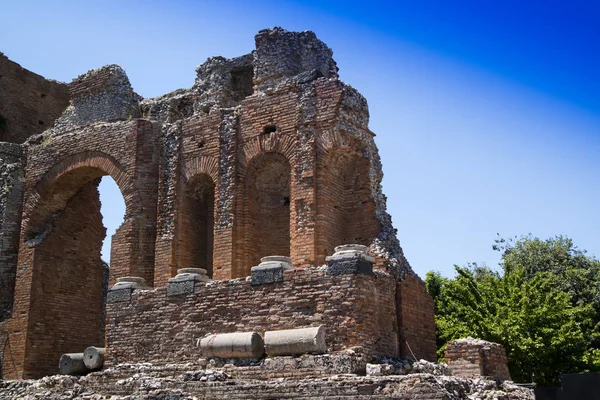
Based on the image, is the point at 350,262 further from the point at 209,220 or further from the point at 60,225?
the point at 60,225

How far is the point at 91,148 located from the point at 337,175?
6433mm

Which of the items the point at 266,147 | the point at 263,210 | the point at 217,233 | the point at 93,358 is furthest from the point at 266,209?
the point at 93,358

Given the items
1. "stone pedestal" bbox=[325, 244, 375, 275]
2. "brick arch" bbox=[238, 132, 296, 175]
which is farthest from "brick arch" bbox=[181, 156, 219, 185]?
"stone pedestal" bbox=[325, 244, 375, 275]

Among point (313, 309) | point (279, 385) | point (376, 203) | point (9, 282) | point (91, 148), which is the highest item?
point (91, 148)

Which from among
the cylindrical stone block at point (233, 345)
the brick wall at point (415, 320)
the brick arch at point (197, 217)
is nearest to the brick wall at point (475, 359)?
the brick wall at point (415, 320)

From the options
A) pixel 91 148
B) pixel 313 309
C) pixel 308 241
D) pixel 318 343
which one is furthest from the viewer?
pixel 91 148

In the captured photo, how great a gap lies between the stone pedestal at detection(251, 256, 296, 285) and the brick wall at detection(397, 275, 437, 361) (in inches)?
88.8

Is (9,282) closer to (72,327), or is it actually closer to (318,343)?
(72,327)

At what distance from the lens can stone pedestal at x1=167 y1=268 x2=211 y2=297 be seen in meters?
13.3

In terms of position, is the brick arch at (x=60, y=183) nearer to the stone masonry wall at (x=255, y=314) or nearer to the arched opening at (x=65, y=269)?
the arched opening at (x=65, y=269)

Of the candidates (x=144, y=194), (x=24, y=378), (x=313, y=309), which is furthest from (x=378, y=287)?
(x=24, y=378)

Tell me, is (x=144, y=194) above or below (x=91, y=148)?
below

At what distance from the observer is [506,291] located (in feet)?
60.2

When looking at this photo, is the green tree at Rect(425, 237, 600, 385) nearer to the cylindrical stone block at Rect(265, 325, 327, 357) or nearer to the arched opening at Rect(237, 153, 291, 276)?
the arched opening at Rect(237, 153, 291, 276)
